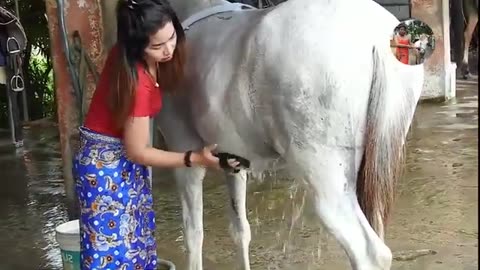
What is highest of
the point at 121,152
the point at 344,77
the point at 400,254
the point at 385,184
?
the point at 344,77

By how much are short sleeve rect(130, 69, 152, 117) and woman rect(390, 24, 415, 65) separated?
79cm

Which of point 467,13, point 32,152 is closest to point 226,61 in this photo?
point 32,152

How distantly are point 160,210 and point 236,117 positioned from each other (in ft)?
7.98

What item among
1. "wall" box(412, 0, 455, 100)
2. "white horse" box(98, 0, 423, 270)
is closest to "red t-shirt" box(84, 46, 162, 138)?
"white horse" box(98, 0, 423, 270)

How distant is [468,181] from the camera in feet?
16.5

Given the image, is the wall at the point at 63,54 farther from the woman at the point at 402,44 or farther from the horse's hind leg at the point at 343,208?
the woman at the point at 402,44

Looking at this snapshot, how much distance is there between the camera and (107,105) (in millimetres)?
2453

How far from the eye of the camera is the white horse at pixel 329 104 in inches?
96.0

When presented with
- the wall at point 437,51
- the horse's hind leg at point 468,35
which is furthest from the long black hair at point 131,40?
the horse's hind leg at point 468,35

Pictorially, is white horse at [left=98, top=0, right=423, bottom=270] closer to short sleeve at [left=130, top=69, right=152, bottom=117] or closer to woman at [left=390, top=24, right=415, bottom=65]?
woman at [left=390, top=24, right=415, bottom=65]

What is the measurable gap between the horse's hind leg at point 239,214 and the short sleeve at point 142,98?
3.52ft

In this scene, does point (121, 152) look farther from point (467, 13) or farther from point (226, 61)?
point (467, 13)

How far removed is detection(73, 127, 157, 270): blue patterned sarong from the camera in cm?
249

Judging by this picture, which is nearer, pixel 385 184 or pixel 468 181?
pixel 385 184
